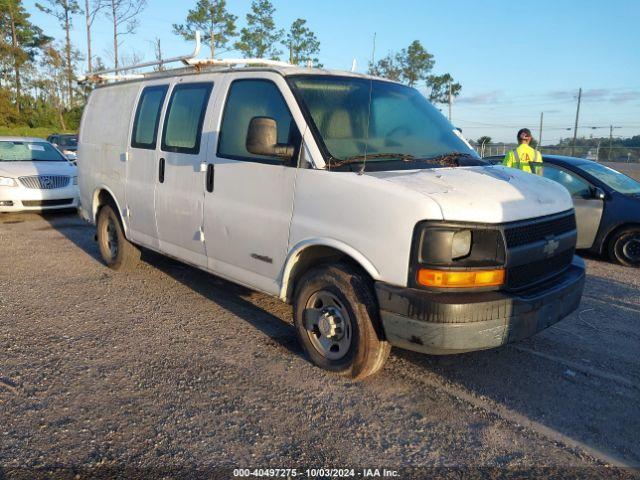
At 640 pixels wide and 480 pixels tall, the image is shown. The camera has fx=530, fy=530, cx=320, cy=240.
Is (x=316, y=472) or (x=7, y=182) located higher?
(x=7, y=182)

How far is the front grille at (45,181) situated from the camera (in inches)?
404

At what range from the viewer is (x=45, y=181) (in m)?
10.5

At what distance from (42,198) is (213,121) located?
7391 millimetres

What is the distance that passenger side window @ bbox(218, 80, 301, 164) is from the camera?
12.8 ft

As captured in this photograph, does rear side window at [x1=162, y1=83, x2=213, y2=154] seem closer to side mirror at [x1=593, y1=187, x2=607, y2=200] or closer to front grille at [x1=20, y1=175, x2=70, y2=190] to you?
side mirror at [x1=593, y1=187, x2=607, y2=200]

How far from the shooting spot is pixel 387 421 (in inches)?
128

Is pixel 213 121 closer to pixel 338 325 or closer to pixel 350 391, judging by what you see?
pixel 338 325

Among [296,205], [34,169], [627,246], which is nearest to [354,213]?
[296,205]

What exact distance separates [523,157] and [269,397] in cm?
563

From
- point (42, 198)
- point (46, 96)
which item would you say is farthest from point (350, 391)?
point (46, 96)

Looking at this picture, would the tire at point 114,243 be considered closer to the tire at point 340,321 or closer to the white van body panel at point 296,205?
the white van body panel at point 296,205

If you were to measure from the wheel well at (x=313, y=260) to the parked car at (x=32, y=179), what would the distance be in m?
7.36

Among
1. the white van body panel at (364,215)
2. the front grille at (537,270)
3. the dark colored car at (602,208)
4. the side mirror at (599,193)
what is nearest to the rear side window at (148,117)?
the white van body panel at (364,215)

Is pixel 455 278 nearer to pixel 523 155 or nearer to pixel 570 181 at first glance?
pixel 523 155
